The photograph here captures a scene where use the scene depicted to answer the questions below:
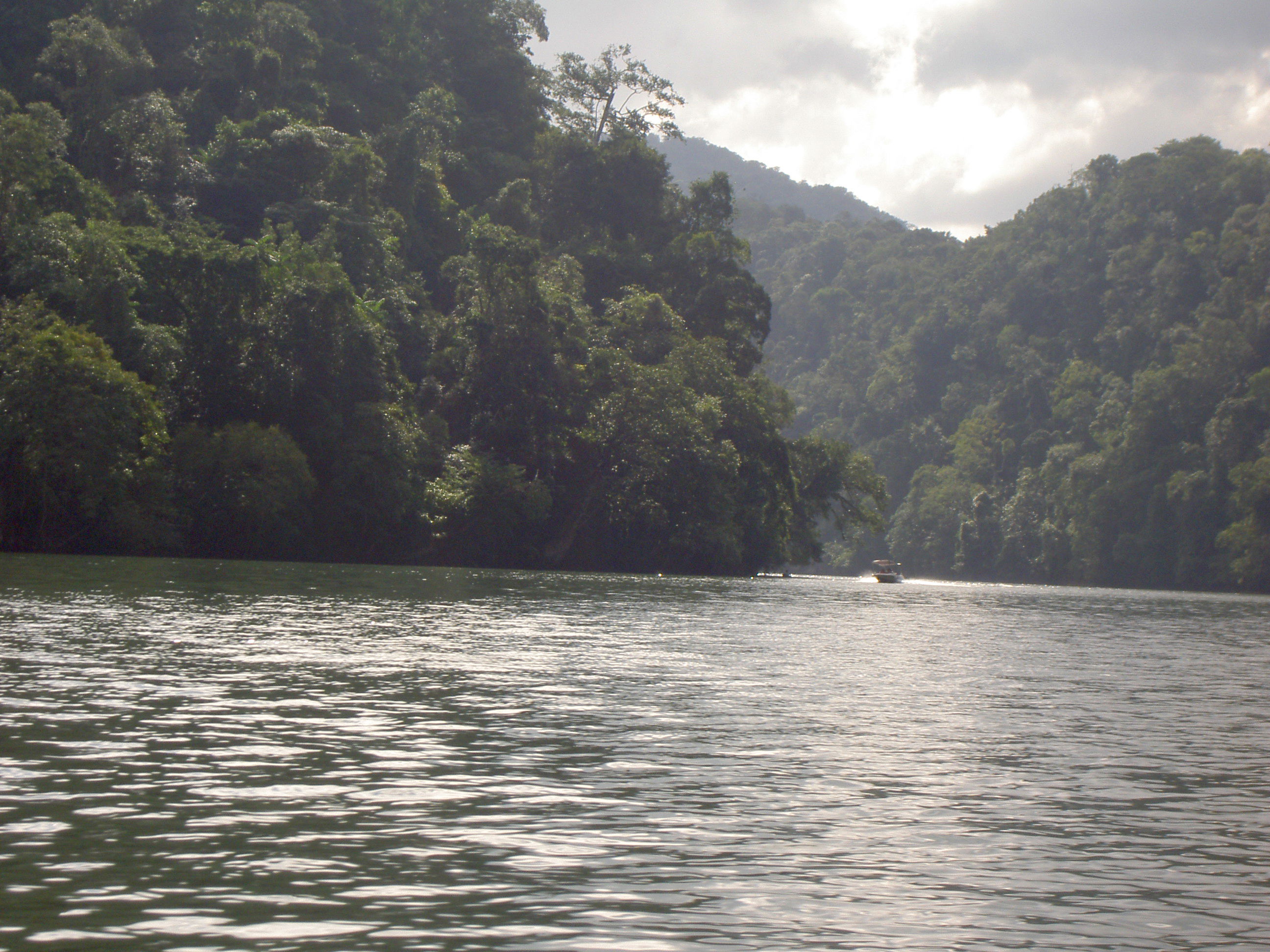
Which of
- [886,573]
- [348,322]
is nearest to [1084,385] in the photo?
[886,573]

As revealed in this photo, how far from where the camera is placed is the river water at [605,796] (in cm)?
741

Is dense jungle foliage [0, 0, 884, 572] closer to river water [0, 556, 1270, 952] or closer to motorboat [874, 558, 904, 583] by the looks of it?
motorboat [874, 558, 904, 583]

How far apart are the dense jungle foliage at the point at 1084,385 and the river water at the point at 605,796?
77985 millimetres

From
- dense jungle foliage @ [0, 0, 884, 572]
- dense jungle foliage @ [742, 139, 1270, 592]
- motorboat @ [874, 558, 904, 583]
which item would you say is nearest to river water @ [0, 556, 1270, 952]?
dense jungle foliage @ [0, 0, 884, 572]

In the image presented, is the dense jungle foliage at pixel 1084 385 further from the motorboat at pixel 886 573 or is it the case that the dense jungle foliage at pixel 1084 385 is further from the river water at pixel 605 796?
the river water at pixel 605 796

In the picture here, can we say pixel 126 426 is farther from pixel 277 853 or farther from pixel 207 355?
pixel 277 853

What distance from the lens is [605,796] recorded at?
35.9 feet

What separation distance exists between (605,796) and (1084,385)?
130m

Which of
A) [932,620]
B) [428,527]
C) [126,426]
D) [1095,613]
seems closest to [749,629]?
[932,620]

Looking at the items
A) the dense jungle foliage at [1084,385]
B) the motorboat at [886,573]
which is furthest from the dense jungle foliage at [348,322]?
the dense jungle foliage at [1084,385]

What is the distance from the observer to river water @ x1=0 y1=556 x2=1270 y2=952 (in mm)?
7406

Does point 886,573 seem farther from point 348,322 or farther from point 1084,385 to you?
point 1084,385

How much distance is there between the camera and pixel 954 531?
13588cm

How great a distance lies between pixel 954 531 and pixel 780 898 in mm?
131823
